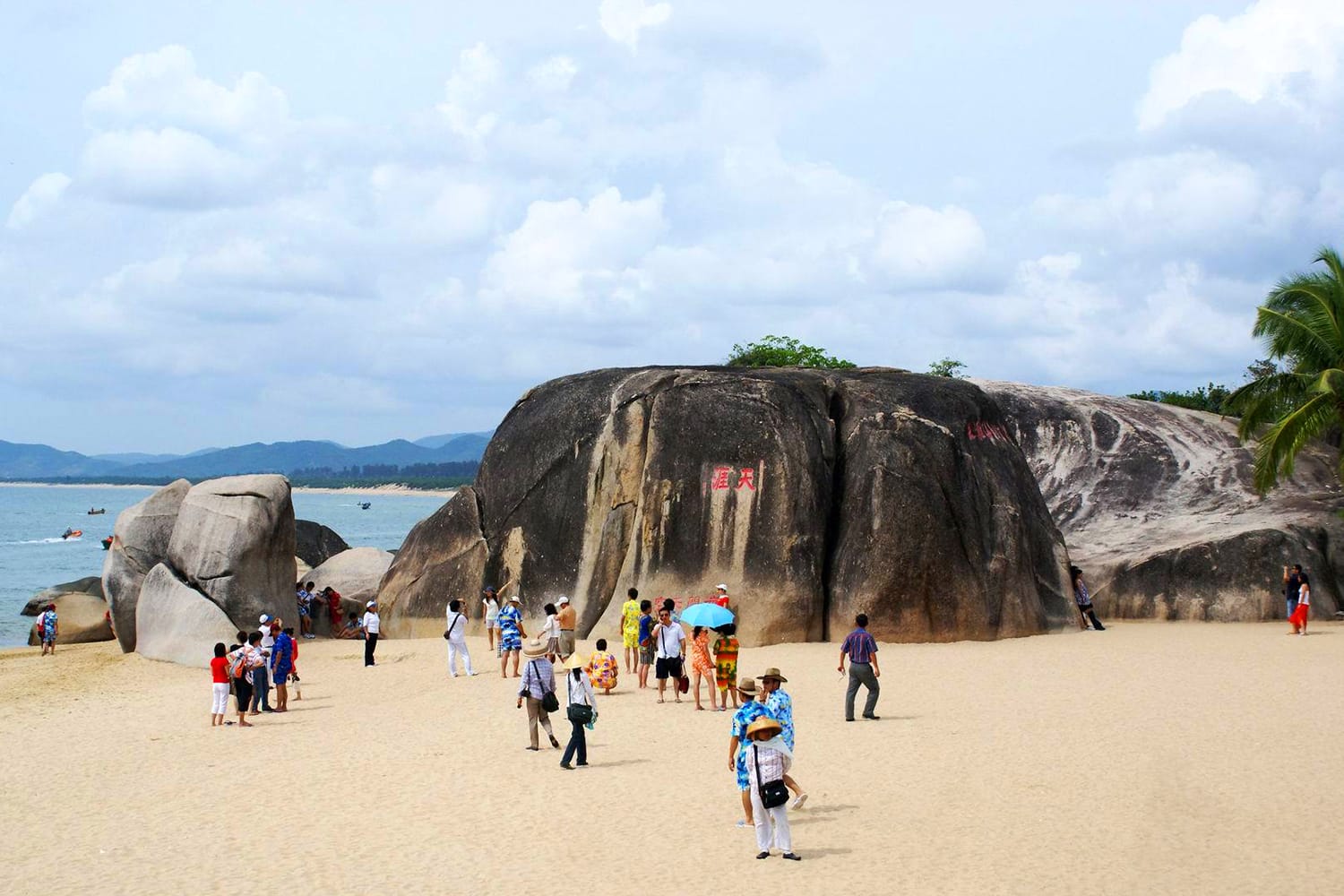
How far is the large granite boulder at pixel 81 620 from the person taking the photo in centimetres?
3456

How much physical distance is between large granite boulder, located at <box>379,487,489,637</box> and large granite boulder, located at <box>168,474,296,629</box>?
2.36m

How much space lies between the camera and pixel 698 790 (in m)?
14.1

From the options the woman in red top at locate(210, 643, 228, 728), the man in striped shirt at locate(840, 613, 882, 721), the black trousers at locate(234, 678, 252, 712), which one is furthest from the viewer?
the black trousers at locate(234, 678, 252, 712)

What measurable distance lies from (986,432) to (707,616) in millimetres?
12846

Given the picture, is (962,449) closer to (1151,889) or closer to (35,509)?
(1151,889)

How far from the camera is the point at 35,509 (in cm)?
17450

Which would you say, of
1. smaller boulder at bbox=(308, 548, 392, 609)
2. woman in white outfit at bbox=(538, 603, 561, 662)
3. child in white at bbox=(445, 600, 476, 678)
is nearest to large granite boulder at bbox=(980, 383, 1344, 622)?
woman in white outfit at bbox=(538, 603, 561, 662)

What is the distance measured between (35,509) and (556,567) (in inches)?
6675

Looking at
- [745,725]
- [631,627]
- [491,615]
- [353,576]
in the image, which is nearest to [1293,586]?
[631,627]

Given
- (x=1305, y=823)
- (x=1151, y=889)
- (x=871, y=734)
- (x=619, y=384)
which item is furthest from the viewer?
(x=619, y=384)

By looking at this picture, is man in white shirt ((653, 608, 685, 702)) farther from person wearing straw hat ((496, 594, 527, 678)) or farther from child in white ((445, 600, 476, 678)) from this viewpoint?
child in white ((445, 600, 476, 678))

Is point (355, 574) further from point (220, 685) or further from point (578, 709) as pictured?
Answer: point (578, 709)

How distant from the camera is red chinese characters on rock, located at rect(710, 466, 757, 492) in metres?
26.0

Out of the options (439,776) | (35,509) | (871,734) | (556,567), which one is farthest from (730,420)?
(35,509)
